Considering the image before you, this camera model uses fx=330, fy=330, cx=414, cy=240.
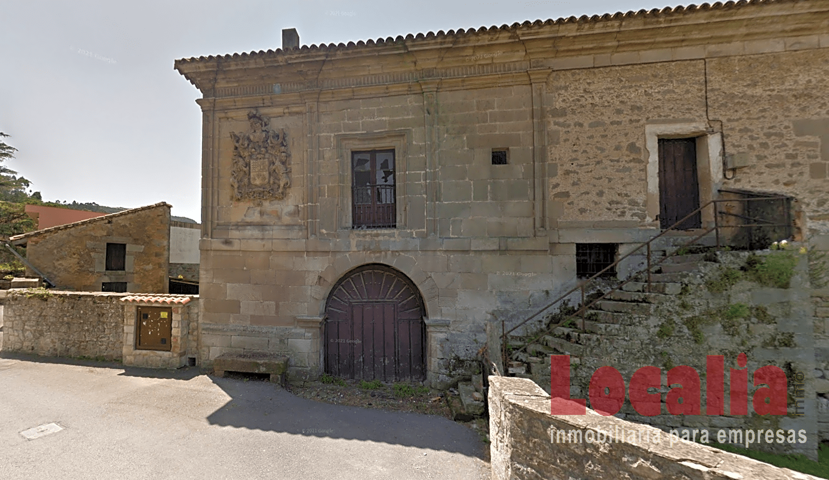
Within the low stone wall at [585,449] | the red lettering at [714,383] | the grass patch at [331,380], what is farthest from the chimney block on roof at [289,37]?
the red lettering at [714,383]

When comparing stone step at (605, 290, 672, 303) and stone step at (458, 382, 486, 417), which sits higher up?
stone step at (605, 290, 672, 303)

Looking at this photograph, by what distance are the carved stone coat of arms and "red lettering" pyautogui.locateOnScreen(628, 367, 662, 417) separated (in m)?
7.07

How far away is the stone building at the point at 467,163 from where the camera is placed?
5.86 metres

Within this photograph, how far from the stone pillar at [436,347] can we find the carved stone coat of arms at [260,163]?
415cm

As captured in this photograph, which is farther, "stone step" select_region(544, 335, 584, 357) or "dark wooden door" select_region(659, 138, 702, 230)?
"dark wooden door" select_region(659, 138, 702, 230)

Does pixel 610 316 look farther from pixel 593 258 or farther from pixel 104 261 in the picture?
pixel 104 261

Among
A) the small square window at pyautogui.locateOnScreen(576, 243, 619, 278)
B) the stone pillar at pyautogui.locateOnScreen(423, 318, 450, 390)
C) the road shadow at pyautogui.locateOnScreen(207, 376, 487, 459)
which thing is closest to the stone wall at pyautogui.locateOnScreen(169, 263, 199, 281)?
the road shadow at pyautogui.locateOnScreen(207, 376, 487, 459)

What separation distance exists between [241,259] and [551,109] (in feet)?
23.1

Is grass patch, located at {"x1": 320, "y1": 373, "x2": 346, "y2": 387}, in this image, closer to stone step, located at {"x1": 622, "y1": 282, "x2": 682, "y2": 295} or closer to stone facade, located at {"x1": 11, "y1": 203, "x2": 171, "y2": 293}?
stone step, located at {"x1": 622, "y1": 282, "x2": 682, "y2": 295}

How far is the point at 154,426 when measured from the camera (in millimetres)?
4746

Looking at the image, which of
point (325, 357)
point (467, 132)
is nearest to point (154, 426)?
point (325, 357)

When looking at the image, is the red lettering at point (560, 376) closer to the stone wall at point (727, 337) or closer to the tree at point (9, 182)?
the stone wall at point (727, 337)

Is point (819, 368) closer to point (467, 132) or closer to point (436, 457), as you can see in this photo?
point (436, 457)

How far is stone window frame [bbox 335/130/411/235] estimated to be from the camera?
6.71m
